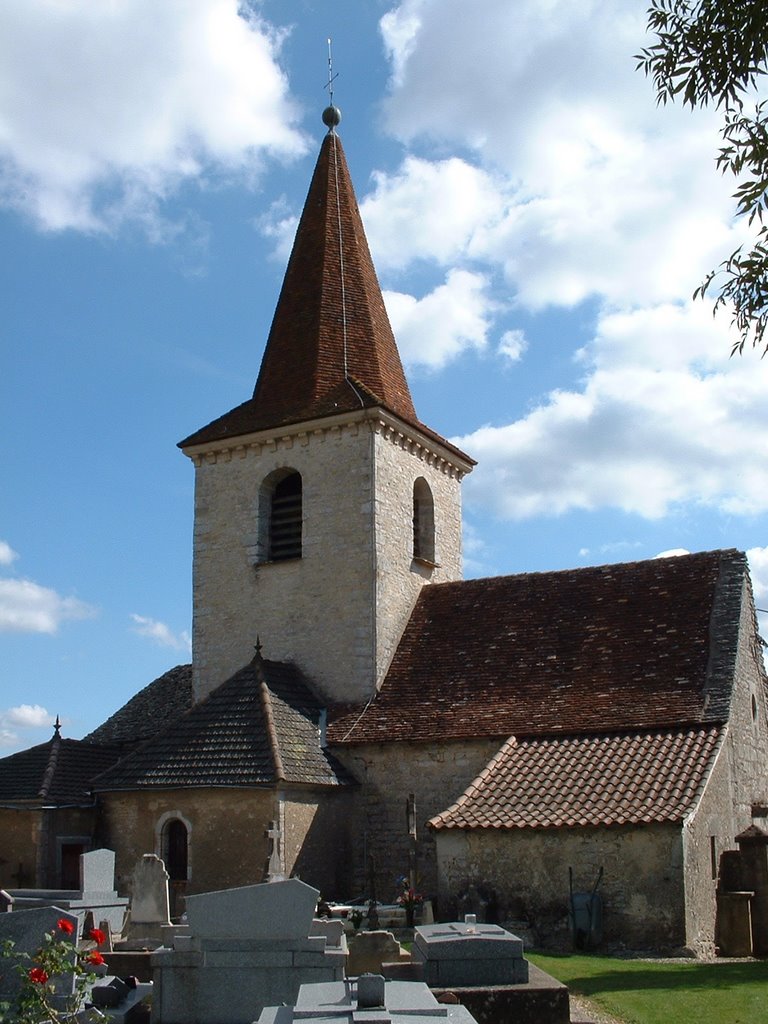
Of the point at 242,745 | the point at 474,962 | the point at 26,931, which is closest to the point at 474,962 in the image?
the point at 474,962

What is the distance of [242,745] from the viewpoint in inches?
712

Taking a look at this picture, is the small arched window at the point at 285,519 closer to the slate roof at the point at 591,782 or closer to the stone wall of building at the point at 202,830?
the stone wall of building at the point at 202,830

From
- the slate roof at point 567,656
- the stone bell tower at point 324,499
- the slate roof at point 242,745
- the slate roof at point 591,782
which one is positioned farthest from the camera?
the stone bell tower at point 324,499

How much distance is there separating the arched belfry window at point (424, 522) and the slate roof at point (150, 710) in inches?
226

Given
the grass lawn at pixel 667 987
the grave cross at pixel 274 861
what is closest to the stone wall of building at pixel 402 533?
the grave cross at pixel 274 861

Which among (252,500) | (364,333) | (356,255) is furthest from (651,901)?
(356,255)

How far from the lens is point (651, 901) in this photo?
49.7 feet

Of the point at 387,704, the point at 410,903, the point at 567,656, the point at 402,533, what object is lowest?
the point at 410,903

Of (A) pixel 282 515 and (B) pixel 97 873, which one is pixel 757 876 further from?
(A) pixel 282 515

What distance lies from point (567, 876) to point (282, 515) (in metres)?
9.29

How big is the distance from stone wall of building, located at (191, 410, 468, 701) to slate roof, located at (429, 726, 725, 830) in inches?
151

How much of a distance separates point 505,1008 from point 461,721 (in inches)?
376

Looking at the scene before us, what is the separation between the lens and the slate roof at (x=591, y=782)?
15594 millimetres

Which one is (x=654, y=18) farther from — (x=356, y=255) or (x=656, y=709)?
(x=356, y=255)
